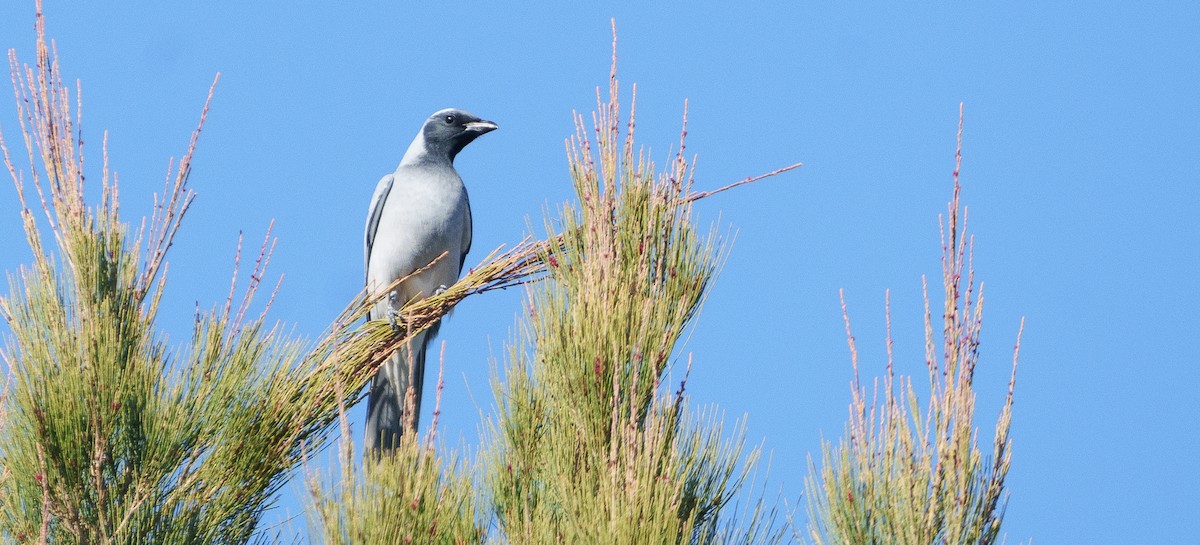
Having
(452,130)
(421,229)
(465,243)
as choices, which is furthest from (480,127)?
(421,229)

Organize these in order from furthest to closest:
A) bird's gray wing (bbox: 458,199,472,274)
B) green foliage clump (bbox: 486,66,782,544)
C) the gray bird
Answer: bird's gray wing (bbox: 458,199,472,274) → the gray bird → green foliage clump (bbox: 486,66,782,544)

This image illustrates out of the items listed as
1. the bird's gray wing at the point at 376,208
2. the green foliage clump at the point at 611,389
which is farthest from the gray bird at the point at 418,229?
the green foliage clump at the point at 611,389

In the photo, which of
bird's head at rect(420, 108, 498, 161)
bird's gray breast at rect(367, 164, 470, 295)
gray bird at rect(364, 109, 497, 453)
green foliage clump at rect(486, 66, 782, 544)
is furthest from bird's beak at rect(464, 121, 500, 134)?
green foliage clump at rect(486, 66, 782, 544)

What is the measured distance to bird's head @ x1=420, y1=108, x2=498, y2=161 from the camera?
6.14m

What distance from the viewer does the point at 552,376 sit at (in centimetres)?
312

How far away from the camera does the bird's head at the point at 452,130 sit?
614cm

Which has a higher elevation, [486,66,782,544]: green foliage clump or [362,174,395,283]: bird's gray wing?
[362,174,395,283]: bird's gray wing

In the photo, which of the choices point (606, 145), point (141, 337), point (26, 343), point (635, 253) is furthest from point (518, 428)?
point (26, 343)

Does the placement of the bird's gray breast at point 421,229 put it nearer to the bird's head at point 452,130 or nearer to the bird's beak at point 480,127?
the bird's head at point 452,130

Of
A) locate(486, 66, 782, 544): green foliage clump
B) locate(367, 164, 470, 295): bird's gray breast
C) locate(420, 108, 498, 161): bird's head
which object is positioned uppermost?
locate(420, 108, 498, 161): bird's head

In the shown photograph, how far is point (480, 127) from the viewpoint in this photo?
20.4ft

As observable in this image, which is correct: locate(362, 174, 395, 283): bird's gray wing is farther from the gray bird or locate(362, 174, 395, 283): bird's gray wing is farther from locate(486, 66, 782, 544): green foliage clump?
locate(486, 66, 782, 544): green foliage clump

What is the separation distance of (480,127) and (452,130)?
149 millimetres

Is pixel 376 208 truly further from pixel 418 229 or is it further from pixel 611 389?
pixel 611 389
